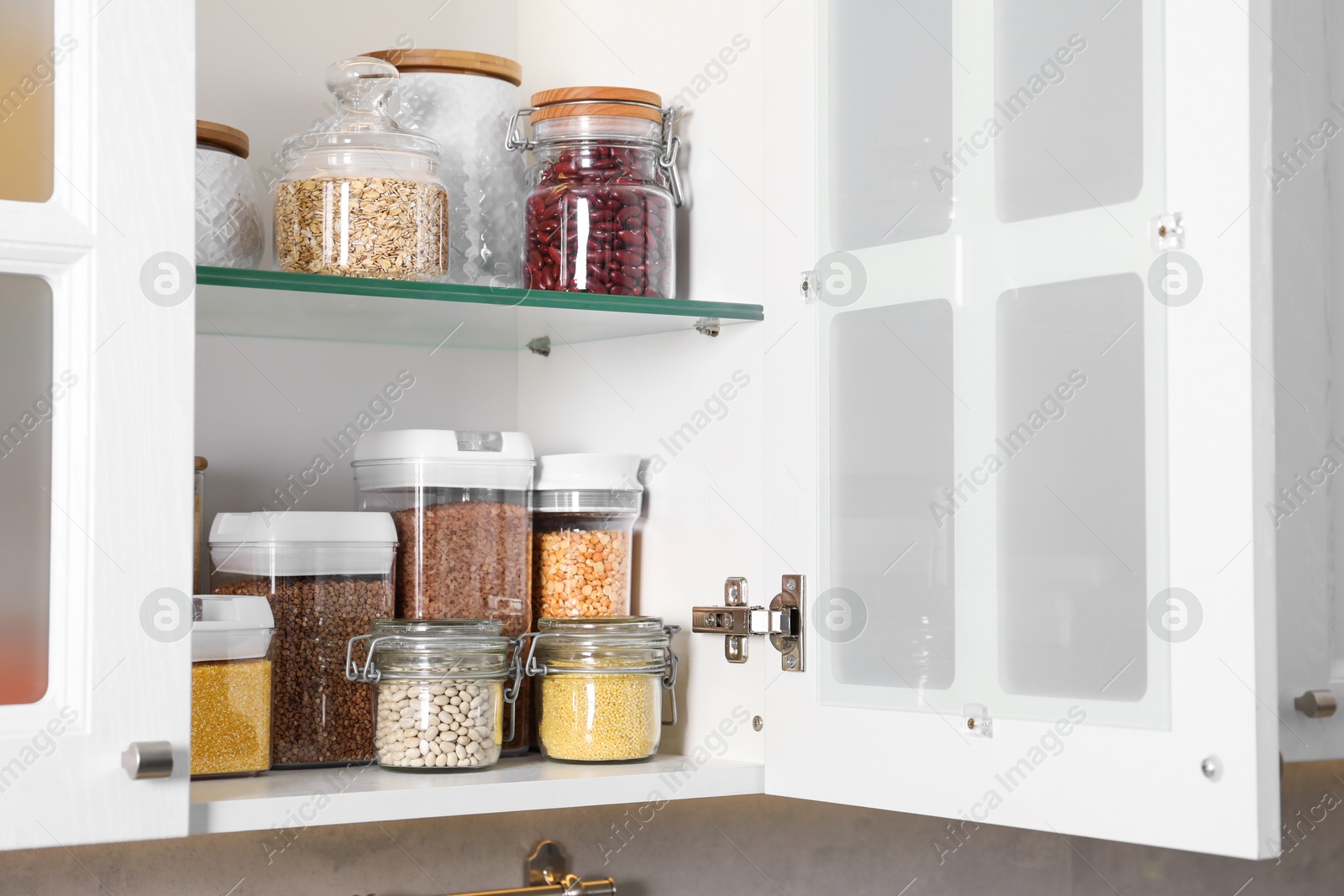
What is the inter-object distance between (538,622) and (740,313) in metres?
0.27

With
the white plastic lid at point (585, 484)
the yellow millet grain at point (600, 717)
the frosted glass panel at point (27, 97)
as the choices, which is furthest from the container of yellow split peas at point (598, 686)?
the frosted glass panel at point (27, 97)

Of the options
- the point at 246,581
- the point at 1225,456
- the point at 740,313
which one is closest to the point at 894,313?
the point at 740,313

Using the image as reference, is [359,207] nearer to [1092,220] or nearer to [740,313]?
[740,313]

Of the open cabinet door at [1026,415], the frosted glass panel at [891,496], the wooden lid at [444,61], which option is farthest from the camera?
the wooden lid at [444,61]

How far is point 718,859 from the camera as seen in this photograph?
1256 millimetres

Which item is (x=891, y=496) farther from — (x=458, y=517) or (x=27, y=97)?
(x=27, y=97)

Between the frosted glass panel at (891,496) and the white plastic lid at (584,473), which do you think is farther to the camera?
the white plastic lid at (584,473)

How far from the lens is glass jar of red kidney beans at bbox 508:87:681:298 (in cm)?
100

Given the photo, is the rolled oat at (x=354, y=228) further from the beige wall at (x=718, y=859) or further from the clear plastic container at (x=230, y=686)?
the beige wall at (x=718, y=859)

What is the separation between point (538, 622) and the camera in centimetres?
101

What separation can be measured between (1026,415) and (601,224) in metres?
0.35

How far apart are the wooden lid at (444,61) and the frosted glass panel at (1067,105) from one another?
41cm

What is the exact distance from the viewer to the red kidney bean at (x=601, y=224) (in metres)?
1.00

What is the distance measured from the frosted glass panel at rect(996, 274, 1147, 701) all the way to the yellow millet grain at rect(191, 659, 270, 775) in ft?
1.52
